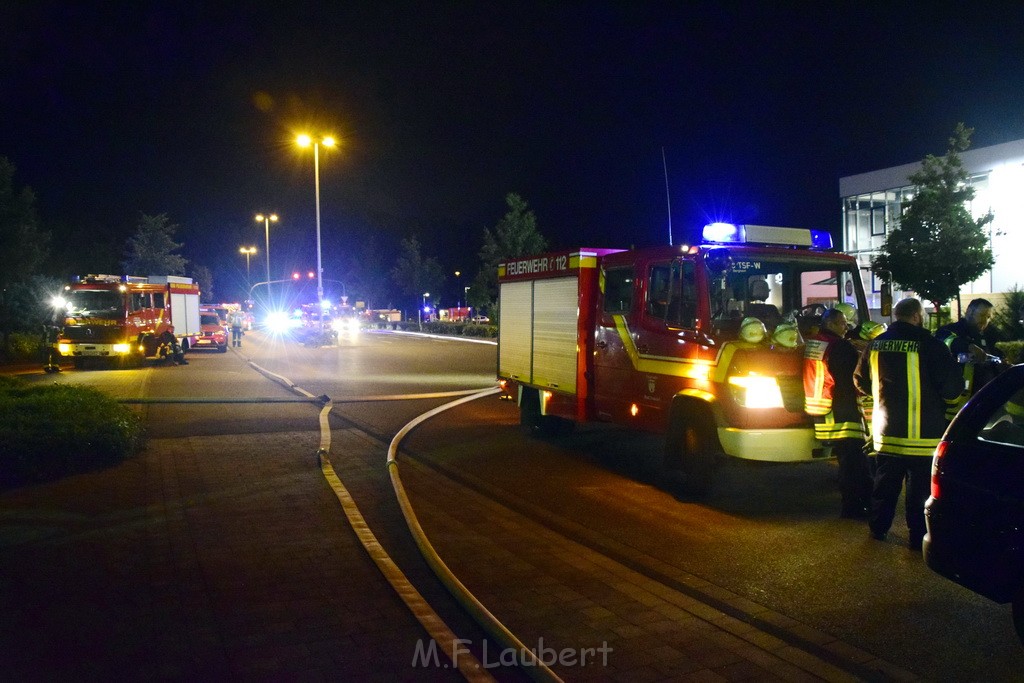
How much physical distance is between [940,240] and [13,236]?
104 feet

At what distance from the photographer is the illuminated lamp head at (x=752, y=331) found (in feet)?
23.7

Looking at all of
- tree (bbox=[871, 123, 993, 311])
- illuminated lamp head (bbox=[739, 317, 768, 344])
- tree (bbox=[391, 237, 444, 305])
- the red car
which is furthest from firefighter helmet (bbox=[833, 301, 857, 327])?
tree (bbox=[391, 237, 444, 305])

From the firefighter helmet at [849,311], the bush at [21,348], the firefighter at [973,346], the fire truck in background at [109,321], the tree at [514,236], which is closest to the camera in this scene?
the firefighter at [973,346]

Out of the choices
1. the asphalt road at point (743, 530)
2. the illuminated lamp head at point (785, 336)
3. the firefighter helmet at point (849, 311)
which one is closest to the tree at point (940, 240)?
the asphalt road at point (743, 530)

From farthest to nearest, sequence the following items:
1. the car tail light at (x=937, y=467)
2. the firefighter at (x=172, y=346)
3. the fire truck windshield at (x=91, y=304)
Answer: the firefighter at (x=172, y=346) → the fire truck windshield at (x=91, y=304) → the car tail light at (x=937, y=467)

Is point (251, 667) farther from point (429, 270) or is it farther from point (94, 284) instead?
point (429, 270)

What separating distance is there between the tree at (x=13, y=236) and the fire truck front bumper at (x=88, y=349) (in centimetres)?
570

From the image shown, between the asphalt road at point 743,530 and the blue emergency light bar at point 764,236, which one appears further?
the blue emergency light bar at point 764,236

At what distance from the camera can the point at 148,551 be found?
6.26m

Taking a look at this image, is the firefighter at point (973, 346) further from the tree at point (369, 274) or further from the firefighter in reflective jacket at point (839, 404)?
the tree at point (369, 274)

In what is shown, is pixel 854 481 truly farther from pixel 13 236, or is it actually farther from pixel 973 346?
pixel 13 236

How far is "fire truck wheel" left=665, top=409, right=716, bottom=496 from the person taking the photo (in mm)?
7801

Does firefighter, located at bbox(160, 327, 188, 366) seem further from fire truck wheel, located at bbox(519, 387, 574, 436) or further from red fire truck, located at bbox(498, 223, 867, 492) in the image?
red fire truck, located at bbox(498, 223, 867, 492)

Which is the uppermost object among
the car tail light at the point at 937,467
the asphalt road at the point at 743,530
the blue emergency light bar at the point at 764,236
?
the blue emergency light bar at the point at 764,236
